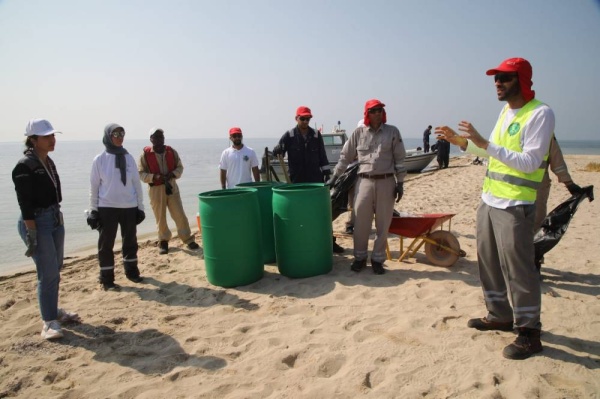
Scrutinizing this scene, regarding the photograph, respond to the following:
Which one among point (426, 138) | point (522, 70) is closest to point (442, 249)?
point (522, 70)

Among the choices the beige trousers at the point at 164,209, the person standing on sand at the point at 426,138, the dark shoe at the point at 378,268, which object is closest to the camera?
the dark shoe at the point at 378,268

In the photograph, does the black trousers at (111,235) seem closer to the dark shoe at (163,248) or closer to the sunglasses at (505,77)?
the dark shoe at (163,248)

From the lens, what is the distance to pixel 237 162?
599 cm

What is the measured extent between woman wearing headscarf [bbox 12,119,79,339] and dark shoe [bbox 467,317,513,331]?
351 centimetres

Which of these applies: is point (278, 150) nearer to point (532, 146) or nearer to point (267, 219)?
point (267, 219)

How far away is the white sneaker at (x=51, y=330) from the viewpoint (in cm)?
335

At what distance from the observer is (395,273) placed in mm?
4582

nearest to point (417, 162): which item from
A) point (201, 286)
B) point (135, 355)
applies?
point (201, 286)

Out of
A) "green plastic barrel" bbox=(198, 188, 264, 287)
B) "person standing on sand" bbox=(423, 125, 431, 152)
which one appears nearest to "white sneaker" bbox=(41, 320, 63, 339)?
"green plastic barrel" bbox=(198, 188, 264, 287)

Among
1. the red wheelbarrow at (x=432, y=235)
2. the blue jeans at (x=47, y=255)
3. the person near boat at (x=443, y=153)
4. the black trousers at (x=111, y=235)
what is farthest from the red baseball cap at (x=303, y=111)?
the person near boat at (x=443, y=153)

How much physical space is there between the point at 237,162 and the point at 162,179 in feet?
3.78

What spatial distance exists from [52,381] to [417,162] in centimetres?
1795

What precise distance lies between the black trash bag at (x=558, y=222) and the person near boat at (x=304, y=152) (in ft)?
8.17

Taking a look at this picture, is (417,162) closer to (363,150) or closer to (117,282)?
(363,150)
